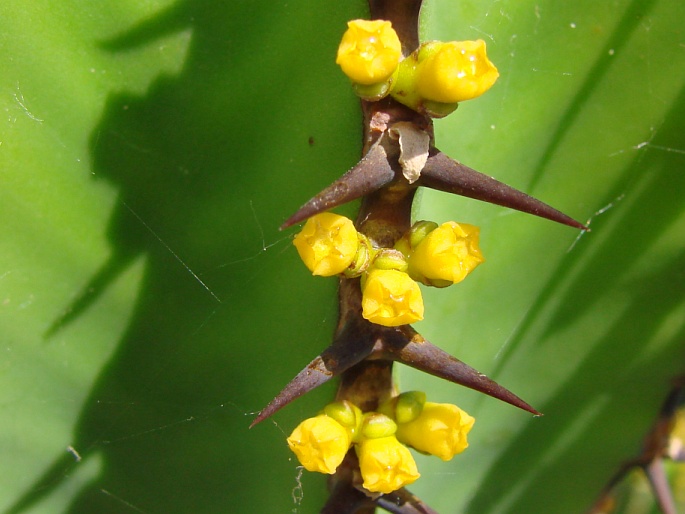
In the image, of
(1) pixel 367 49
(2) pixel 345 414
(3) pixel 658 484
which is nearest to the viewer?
(1) pixel 367 49

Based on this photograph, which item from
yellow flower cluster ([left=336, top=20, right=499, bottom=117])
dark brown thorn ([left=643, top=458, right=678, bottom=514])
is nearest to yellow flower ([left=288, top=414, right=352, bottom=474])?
yellow flower cluster ([left=336, top=20, right=499, bottom=117])

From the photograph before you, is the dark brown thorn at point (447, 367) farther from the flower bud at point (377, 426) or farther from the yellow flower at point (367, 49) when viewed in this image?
the yellow flower at point (367, 49)

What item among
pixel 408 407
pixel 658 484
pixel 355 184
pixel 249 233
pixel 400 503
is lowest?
pixel 658 484

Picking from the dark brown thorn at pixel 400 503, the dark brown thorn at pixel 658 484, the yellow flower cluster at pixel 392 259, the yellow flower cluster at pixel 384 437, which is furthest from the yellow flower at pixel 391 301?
the dark brown thorn at pixel 658 484

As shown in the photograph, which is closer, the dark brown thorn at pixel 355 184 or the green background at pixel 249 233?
the dark brown thorn at pixel 355 184

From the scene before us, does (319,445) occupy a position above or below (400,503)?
above

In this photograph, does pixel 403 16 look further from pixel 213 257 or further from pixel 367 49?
pixel 213 257

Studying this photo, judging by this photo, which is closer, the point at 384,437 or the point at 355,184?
the point at 355,184

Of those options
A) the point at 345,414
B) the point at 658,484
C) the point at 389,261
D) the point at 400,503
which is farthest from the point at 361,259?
the point at 658,484
